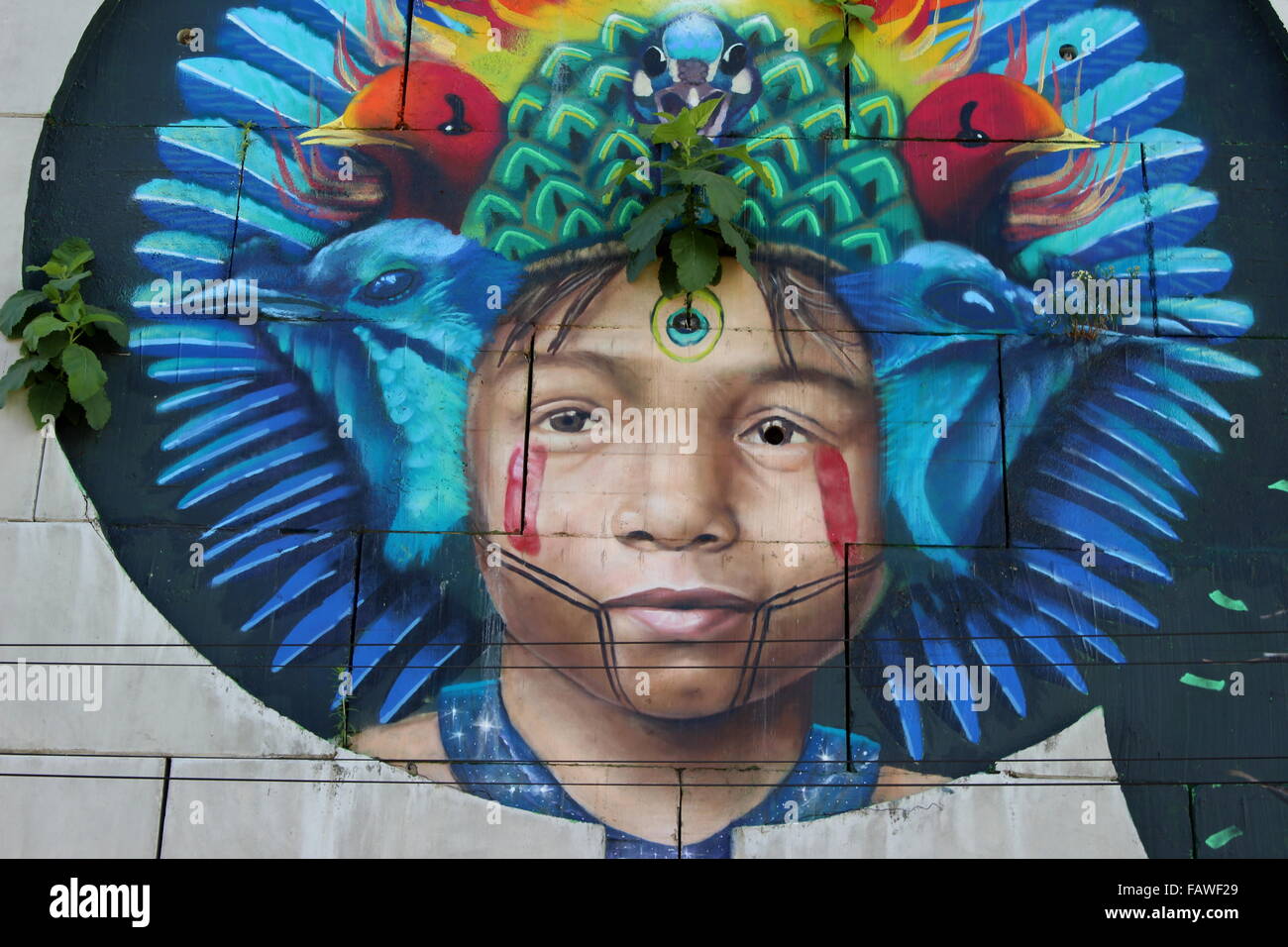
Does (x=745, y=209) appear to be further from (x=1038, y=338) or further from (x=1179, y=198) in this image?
(x=1179, y=198)

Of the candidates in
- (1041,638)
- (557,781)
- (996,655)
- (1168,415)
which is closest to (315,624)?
(557,781)

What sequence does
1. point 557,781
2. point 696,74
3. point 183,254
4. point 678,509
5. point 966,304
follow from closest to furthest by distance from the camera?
1. point 557,781
2. point 678,509
3. point 966,304
4. point 183,254
5. point 696,74

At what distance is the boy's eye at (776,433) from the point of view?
303 inches

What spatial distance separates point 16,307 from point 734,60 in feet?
14.2

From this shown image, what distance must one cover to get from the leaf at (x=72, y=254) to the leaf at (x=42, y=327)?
34cm

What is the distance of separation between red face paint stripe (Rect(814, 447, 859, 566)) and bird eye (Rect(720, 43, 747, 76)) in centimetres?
230

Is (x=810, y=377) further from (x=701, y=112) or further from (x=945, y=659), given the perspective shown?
(x=945, y=659)

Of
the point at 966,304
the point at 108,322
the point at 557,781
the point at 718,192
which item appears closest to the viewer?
the point at 557,781

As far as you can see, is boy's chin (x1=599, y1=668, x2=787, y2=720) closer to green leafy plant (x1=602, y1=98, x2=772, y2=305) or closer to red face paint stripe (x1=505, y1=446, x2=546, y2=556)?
red face paint stripe (x1=505, y1=446, x2=546, y2=556)

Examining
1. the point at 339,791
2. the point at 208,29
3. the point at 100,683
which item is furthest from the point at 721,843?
the point at 208,29

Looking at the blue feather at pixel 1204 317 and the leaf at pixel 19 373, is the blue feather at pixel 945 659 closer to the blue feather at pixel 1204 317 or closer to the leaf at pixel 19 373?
the blue feather at pixel 1204 317

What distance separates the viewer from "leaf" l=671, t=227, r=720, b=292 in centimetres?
755

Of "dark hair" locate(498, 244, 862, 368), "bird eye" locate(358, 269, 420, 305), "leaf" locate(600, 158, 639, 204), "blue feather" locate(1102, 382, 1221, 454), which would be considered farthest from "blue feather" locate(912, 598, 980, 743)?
"bird eye" locate(358, 269, 420, 305)

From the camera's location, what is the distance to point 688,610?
7.52 metres
